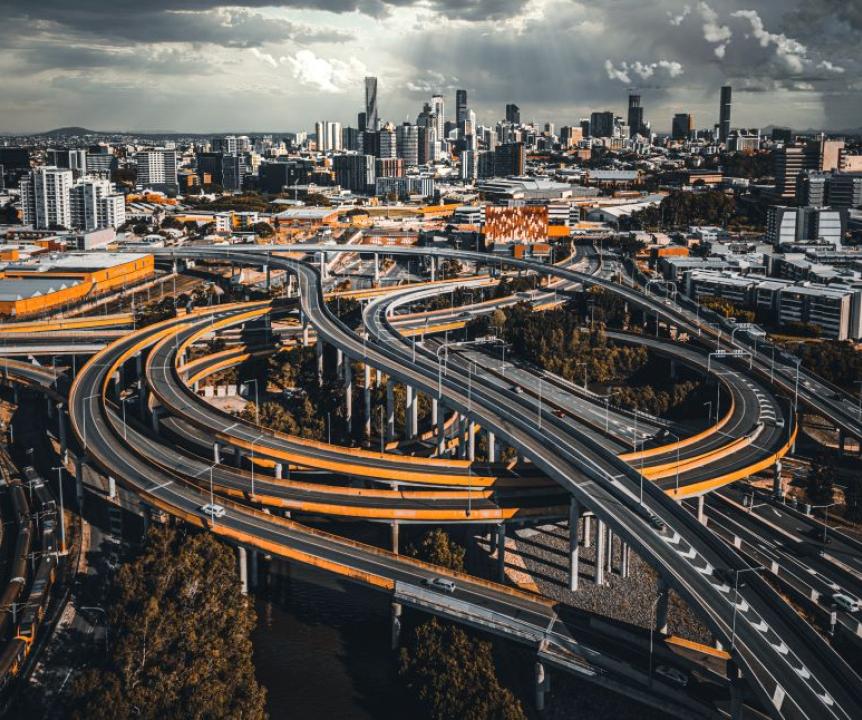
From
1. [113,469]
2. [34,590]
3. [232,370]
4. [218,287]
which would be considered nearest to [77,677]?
[34,590]

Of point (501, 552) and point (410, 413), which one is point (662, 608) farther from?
point (410, 413)

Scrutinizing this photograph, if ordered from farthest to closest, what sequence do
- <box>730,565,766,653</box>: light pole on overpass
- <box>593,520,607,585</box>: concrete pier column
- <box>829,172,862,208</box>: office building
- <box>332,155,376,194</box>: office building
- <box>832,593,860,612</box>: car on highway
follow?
<box>332,155,376,194</box>: office building < <box>829,172,862,208</box>: office building < <box>593,520,607,585</box>: concrete pier column < <box>832,593,860,612</box>: car on highway < <box>730,565,766,653</box>: light pole on overpass

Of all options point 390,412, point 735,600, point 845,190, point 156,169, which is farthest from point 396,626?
point 156,169

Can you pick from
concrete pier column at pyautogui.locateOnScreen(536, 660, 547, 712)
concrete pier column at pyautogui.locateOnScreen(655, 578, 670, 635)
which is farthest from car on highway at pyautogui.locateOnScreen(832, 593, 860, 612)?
concrete pier column at pyautogui.locateOnScreen(536, 660, 547, 712)

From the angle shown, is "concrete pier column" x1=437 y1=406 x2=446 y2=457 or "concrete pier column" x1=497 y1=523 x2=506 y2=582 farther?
"concrete pier column" x1=437 y1=406 x2=446 y2=457

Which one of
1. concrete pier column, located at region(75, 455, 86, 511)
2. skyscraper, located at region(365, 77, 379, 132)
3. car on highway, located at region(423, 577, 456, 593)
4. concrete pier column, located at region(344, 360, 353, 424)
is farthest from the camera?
skyscraper, located at region(365, 77, 379, 132)

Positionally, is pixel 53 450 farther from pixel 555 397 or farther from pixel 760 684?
pixel 760 684

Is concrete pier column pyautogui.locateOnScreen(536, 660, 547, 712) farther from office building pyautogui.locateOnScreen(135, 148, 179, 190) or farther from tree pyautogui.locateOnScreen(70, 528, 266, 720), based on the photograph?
office building pyautogui.locateOnScreen(135, 148, 179, 190)

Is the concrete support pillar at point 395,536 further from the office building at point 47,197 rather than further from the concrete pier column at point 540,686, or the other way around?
the office building at point 47,197
